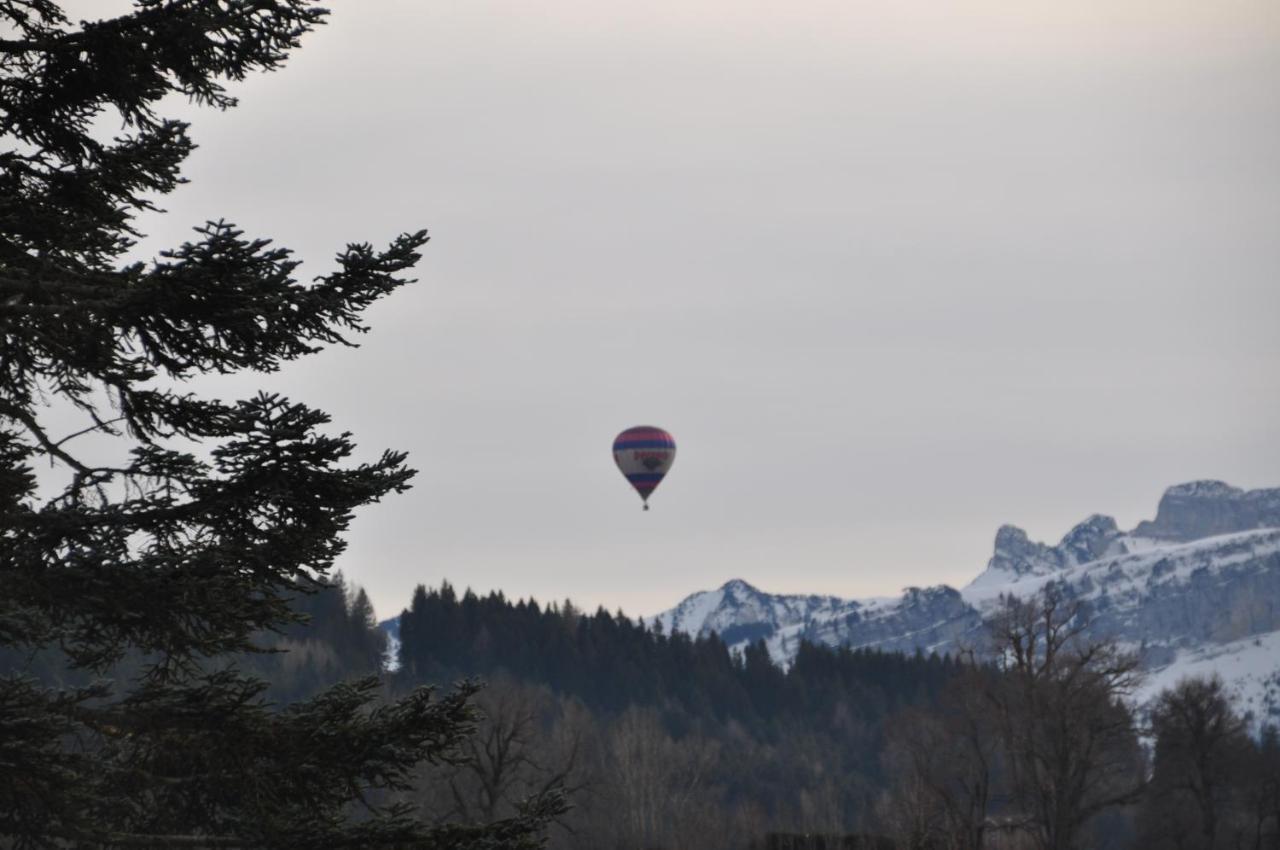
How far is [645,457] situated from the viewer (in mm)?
123750

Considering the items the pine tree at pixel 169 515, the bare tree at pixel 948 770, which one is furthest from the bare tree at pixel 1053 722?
the pine tree at pixel 169 515

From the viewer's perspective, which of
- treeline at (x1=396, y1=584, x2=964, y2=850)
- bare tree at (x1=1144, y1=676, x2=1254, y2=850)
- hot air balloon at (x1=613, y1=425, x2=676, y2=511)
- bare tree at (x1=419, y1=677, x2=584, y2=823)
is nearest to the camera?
bare tree at (x1=419, y1=677, x2=584, y2=823)

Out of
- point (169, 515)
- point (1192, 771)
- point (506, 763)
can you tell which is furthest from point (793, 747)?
point (169, 515)

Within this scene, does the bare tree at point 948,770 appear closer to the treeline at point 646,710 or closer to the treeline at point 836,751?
the treeline at point 836,751

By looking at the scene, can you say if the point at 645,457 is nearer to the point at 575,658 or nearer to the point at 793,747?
the point at 575,658

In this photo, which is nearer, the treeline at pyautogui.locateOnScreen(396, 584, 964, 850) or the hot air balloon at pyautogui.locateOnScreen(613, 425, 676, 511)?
the hot air balloon at pyautogui.locateOnScreen(613, 425, 676, 511)

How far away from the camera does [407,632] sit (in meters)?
174

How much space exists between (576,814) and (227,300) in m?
90.5

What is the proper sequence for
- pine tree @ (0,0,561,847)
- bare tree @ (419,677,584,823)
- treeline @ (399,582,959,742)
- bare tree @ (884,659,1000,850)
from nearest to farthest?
1. pine tree @ (0,0,561,847)
2. bare tree @ (884,659,1000,850)
3. bare tree @ (419,677,584,823)
4. treeline @ (399,582,959,742)

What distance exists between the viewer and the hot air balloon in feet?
405

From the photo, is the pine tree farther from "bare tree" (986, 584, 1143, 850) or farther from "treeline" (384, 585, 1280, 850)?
"bare tree" (986, 584, 1143, 850)

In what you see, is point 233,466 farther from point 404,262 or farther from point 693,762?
point 693,762

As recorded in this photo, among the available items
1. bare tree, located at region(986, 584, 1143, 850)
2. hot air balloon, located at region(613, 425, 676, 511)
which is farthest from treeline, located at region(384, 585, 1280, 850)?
hot air balloon, located at region(613, 425, 676, 511)

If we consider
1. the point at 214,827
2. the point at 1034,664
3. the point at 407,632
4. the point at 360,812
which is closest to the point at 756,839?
the point at 1034,664
